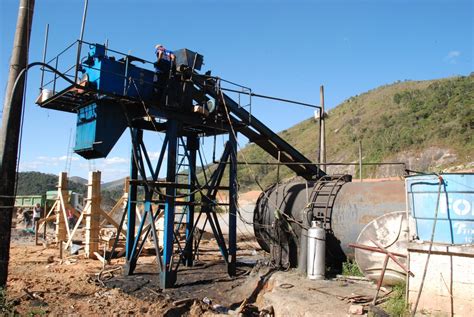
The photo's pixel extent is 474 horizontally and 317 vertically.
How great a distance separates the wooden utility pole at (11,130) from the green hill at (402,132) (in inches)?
496

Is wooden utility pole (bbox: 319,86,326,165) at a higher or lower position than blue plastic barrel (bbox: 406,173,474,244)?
higher

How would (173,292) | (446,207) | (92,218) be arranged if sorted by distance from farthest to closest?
(92,218), (173,292), (446,207)

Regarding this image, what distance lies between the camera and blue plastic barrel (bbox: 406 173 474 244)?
7.10m

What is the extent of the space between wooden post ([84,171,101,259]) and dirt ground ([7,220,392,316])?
1242 millimetres

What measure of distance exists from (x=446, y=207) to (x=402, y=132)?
39.5 metres

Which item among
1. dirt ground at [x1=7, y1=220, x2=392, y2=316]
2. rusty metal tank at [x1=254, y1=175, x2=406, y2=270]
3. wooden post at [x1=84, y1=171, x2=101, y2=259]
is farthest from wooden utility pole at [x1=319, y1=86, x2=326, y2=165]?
wooden post at [x1=84, y1=171, x2=101, y2=259]

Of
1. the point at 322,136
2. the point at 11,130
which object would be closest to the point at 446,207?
the point at 11,130

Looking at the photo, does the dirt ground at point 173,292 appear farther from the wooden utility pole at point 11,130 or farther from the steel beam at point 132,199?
the wooden utility pole at point 11,130

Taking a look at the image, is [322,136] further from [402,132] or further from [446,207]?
[402,132]

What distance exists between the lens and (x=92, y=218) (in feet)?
51.7

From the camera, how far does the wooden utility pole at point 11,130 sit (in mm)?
8125

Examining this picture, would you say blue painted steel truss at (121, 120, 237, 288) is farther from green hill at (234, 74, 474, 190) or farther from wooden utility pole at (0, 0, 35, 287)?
green hill at (234, 74, 474, 190)

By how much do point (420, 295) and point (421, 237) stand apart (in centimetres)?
102

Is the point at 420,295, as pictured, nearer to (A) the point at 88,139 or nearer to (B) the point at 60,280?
(A) the point at 88,139
